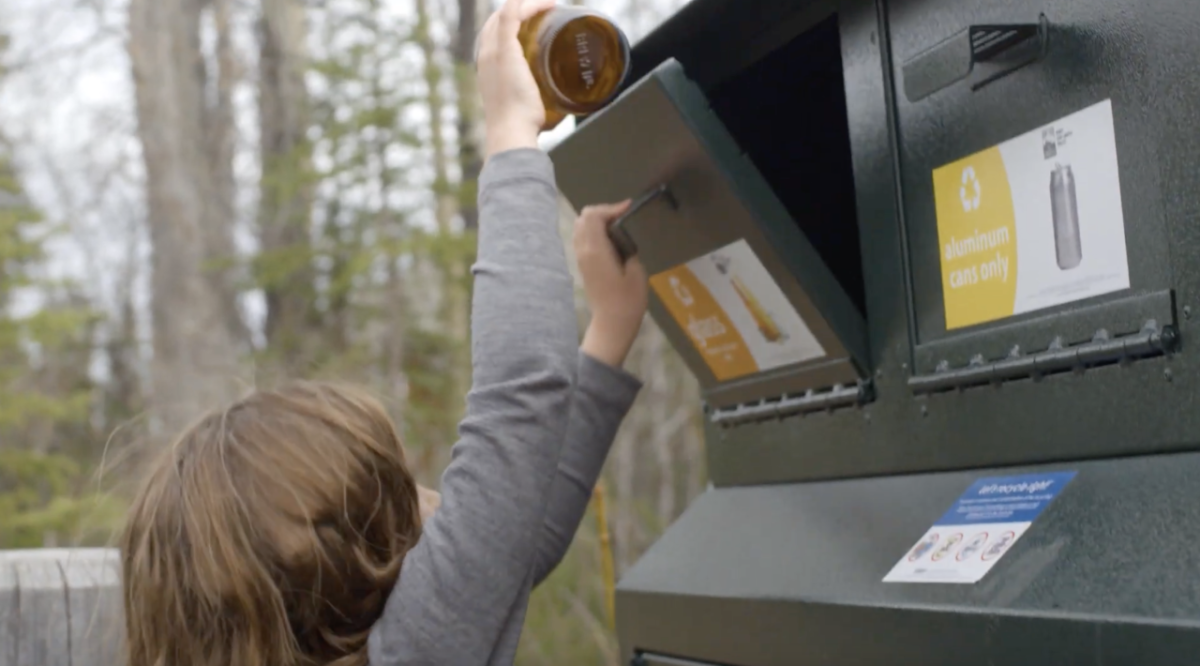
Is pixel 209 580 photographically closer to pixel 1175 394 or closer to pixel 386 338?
pixel 1175 394

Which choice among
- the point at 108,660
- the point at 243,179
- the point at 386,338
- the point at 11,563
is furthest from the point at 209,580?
the point at 243,179

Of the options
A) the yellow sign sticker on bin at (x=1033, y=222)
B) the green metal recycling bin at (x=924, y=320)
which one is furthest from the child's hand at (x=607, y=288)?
the yellow sign sticker on bin at (x=1033, y=222)

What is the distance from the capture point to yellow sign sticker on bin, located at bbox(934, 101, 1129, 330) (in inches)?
58.4

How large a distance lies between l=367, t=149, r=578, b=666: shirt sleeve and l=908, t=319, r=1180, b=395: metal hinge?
0.53 m

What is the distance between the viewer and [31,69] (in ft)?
36.8

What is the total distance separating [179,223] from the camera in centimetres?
948

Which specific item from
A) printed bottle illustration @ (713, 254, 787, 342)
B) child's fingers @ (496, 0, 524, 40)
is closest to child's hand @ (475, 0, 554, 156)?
child's fingers @ (496, 0, 524, 40)

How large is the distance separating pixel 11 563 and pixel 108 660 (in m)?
0.29

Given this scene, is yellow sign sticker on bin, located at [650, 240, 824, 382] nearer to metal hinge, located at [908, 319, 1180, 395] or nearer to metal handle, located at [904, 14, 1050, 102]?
metal hinge, located at [908, 319, 1180, 395]

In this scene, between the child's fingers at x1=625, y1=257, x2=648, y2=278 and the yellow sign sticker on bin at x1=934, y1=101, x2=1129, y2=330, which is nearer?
the yellow sign sticker on bin at x1=934, y1=101, x2=1129, y2=330

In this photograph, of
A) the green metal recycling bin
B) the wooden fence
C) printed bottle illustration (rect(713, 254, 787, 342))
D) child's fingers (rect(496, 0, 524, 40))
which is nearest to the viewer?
the green metal recycling bin

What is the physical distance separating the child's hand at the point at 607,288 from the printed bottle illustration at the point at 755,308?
134 mm

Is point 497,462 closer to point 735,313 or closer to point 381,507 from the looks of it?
point 381,507

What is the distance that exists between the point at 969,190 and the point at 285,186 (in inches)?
303
